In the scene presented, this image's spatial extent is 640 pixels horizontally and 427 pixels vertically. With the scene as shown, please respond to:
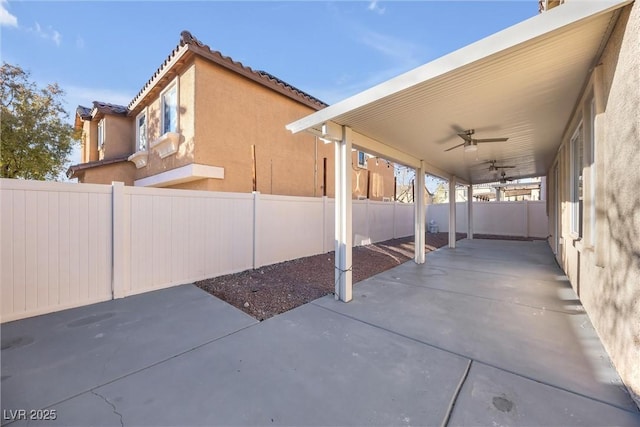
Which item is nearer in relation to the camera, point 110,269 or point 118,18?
point 110,269

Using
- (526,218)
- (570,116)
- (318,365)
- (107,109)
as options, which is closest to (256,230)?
(318,365)

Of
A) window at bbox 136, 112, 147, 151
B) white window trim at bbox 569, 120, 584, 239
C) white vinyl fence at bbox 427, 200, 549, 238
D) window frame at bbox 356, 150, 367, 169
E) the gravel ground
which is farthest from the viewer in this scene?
white vinyl fence at bbox 427, 200, 549, 238

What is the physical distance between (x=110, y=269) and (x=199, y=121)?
4176mm

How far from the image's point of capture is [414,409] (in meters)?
1.98

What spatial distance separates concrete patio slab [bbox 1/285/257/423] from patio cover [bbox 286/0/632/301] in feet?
7.48

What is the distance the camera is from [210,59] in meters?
6.70

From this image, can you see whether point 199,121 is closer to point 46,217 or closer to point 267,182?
point 267,182

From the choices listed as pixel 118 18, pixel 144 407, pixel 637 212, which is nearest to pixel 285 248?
pixel 144 407

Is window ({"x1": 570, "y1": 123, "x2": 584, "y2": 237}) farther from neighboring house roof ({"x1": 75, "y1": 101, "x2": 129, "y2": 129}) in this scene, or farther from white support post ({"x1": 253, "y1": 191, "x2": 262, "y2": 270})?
neighboring house roof ({"x1": 75, "y1": 101, "x2": 129, "y2": 129})

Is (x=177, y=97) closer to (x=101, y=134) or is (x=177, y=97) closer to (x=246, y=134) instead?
(x=246, y=134)

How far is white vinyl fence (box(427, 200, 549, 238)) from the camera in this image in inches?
539

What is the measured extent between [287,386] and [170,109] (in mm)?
8473

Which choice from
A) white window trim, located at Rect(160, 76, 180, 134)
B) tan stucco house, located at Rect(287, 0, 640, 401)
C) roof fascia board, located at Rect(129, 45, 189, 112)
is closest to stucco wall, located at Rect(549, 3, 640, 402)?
tan stucco house, located at Rect(287, 0, 640, 401)

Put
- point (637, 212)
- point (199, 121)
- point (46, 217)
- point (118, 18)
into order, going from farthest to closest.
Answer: point (199, 121), point (118, 18), point (46, 217), point (637, 212)
